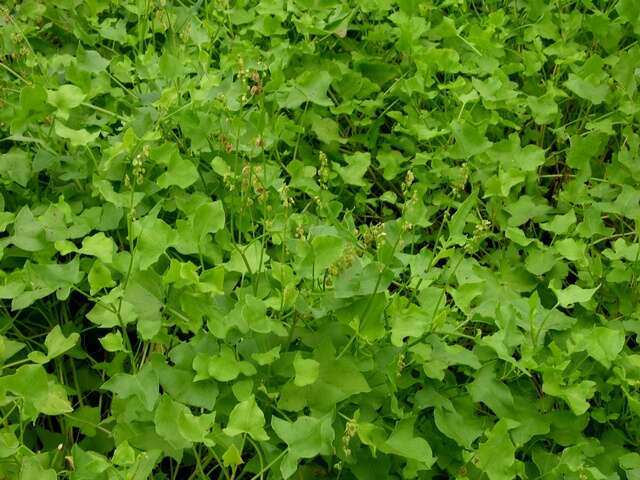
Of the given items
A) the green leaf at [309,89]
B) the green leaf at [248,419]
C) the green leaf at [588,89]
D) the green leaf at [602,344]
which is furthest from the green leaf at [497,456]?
the green leaf at [588,89]

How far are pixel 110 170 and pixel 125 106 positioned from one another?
12.5 inches

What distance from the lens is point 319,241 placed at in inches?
63.1

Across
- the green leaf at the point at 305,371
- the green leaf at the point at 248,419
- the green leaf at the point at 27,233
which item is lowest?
the green leaf at the point at 305,371

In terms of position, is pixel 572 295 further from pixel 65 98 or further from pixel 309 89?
pixel 65 98

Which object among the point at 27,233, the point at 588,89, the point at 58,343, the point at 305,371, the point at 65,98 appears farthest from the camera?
the point at 588,89

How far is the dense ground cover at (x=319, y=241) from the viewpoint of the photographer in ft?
5.23

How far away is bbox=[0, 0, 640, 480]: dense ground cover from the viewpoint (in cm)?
159

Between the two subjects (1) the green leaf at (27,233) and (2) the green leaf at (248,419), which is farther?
(1) the green leaf at (27,233)

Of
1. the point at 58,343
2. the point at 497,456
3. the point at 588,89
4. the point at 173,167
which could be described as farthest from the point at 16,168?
the point at 588,89

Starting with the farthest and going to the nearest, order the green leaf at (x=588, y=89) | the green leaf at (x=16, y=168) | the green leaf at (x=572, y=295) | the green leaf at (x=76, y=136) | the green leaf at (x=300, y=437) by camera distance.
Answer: the green leaf at (x=588, y=89)
the green leaf at (x=16, y=168)
the green leaf at (x=76, y=136)
the green leaf at (x=572, y=295)
the green leaf at (x=300, y=437)

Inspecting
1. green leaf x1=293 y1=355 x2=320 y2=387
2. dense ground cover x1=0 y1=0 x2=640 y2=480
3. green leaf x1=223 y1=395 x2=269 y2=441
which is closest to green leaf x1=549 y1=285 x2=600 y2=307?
dense ground cover x1=0 y1=0 x2=640 y2=480

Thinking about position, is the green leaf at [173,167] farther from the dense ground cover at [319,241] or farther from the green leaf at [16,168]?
the green leaf at [16,168]

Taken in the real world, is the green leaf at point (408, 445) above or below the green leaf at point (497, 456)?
above

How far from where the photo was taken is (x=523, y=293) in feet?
6.69
